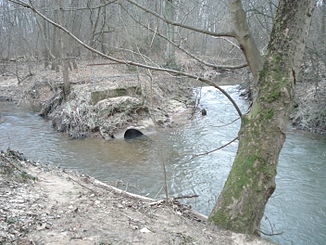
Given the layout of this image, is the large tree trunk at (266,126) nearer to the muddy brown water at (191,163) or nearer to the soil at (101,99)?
the muddy brown water at (191,163)

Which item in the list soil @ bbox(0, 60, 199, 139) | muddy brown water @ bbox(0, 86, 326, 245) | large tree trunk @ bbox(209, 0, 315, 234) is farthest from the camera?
soil @ bbox(0, 60, 199, 139)

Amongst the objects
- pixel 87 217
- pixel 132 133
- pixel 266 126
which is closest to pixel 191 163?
pixel 132 133

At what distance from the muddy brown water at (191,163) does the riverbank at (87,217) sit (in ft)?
3.10

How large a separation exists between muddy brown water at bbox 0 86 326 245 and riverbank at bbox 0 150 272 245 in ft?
3.10

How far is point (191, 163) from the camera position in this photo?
9.70 meters

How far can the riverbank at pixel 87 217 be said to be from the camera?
3461 mm

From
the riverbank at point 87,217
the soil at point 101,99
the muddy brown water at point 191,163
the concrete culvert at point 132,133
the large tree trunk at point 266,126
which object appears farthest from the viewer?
the soil at point 101,99

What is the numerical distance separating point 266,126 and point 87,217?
7.53 ft

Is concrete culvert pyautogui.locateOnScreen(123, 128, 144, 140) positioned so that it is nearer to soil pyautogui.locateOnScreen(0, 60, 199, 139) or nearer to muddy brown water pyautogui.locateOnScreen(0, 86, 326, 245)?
soil pyautogui.locateOnScreen(0, 60, 199, 139)

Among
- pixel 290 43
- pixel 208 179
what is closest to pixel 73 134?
pixel 208 179

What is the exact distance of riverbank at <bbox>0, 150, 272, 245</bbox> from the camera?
3.46 meters

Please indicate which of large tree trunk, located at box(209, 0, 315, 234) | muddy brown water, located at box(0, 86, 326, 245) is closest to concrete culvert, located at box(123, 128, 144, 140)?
muddy brown water, located at box(0, 86, 326, 245)

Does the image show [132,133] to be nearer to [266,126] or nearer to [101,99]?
[101,99]

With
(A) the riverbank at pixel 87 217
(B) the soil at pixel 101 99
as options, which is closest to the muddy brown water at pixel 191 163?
(B) the soil at pixel 101 99
